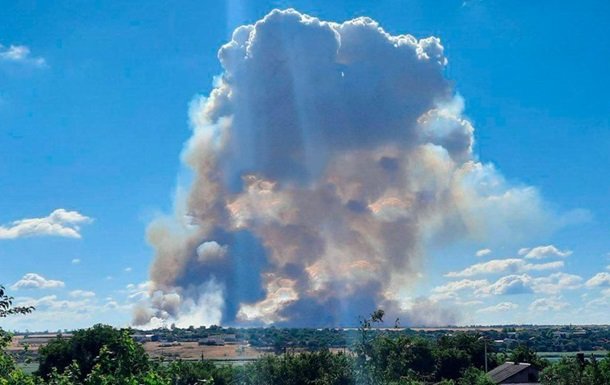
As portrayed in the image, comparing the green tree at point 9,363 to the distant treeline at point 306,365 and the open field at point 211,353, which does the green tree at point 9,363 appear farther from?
the open field at point 211,353

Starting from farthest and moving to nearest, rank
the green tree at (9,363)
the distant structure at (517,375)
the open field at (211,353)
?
the open field at (211,353) < the distant structure at (517,375) < the green tree at (9,363)

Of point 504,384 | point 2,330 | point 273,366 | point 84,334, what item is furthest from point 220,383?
point 2,330

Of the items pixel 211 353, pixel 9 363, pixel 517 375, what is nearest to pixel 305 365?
pixel 517 375

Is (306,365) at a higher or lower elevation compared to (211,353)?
lower

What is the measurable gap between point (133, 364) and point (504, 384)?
4621 cm

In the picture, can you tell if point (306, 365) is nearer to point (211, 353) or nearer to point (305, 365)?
point (305, 365)

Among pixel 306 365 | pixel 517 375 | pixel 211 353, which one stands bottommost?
pixel 517 375

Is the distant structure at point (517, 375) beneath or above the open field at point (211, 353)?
beneath

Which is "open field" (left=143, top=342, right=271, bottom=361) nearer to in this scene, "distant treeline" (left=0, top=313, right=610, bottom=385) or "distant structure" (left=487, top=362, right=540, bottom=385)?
"distant treeline" (left=0, top=313, right=610, bottom=385)

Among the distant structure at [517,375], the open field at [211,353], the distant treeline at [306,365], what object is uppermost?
the open field at [211,353]

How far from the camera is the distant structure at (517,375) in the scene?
5500 centimetres

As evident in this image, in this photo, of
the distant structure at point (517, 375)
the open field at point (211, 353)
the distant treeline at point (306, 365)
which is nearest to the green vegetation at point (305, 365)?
the distant treeline at point (306, 365)

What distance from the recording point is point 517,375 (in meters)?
55.7

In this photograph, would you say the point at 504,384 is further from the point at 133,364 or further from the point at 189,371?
the point at 133,364
